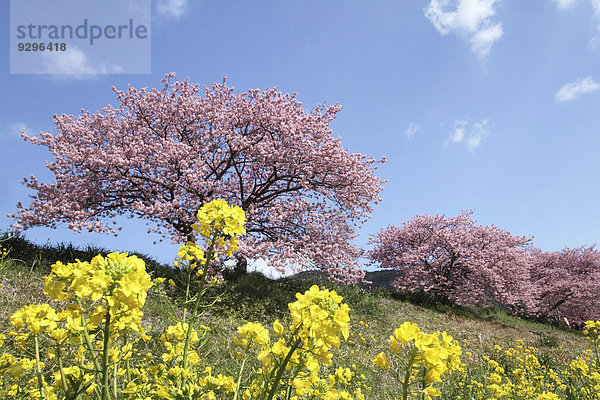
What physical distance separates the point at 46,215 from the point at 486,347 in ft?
41.4

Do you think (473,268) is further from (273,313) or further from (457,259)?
(273,313)

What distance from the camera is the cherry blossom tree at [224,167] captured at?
10.5 metres

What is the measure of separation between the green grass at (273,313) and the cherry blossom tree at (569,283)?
33.9 feet

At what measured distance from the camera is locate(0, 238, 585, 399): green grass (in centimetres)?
575

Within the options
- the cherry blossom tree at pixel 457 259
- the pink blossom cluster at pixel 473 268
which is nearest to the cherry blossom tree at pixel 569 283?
the pink blossom cluster at pixel 473 268

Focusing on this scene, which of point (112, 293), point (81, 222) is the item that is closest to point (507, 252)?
point (81, 222)

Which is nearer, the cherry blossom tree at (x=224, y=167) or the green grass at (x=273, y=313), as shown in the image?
the green grass at (x=273, y=313)

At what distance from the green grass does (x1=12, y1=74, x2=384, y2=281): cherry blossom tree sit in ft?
3.98

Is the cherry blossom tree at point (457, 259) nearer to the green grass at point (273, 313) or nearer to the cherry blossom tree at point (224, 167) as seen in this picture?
the green grass at point (273, 313)

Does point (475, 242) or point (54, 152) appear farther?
point (475, 242)

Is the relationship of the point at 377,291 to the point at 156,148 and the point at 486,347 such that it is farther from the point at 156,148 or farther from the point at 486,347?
the point at 156,148

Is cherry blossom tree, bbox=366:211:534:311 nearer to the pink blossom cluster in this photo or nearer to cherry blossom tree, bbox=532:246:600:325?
the pink blossom cluster

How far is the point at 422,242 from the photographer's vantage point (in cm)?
2031

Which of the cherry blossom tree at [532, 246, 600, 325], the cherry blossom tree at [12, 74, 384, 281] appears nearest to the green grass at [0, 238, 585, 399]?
the cherry blossom tree at [12, 74, 384, 281]
